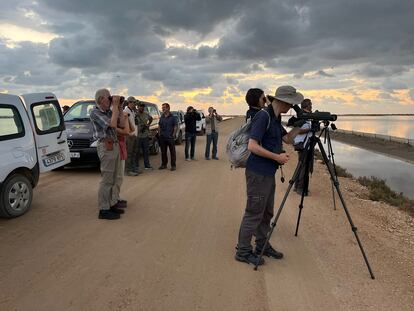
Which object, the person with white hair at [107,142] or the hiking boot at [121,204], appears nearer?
the person with white hair at [107,142]

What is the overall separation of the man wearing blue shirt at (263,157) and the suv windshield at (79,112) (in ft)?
25.3

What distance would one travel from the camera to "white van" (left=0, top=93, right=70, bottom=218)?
19.5ft

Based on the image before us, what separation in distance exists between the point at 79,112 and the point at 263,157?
8.44 metres

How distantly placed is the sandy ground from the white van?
1.31 feet

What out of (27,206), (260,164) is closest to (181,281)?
(260,164)

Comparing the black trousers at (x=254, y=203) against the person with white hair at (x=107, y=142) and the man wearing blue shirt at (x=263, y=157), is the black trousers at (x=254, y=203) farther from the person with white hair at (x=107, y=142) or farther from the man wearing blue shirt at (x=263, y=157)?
the person with white hair at (x=107, y=142)

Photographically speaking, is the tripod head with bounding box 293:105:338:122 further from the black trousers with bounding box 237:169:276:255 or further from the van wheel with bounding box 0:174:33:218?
the van wheel with bounding box 0:174:33:218

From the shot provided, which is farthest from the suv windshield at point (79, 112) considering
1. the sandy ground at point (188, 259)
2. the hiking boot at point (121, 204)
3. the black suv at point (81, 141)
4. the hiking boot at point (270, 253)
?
the hiking boot at point (270, 253)

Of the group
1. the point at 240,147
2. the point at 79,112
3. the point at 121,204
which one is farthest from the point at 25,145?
the point at 79,112

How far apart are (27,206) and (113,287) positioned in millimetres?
3282

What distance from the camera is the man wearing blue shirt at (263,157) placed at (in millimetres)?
4133

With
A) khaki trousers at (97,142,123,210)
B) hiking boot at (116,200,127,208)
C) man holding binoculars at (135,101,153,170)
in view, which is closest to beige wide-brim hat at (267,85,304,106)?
khaki trousers at (97,142,123,210)

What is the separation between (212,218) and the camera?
649 centimetres

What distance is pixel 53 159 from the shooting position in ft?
23.6
